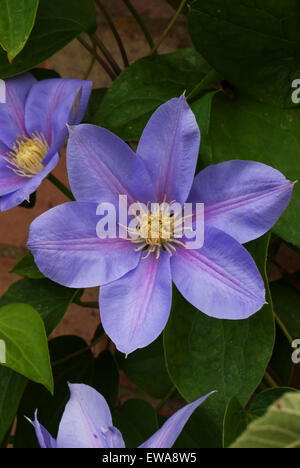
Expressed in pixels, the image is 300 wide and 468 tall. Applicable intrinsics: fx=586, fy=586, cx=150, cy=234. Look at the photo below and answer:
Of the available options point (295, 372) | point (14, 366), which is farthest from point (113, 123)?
point (295, 372)

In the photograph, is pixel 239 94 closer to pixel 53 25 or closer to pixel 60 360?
pixel 53 25

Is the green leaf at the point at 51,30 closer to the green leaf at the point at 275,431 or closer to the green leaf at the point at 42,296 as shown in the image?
the green leaf at the point at 42,296

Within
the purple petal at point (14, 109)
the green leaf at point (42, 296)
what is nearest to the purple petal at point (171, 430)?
the green leaf at point (42, 296)

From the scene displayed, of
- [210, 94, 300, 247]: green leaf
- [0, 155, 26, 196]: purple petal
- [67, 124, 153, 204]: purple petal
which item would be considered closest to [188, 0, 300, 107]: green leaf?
[210, 94, 300, 247]: green leaf

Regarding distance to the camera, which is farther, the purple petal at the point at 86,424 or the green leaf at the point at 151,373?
the green leaf at the point at 151,373

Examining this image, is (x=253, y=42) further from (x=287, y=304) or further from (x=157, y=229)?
(x=287, y=304)

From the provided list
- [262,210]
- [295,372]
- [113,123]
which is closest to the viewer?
[262,210]
